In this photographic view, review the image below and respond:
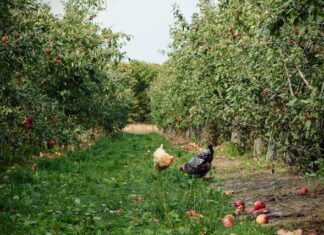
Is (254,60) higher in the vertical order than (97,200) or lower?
higher

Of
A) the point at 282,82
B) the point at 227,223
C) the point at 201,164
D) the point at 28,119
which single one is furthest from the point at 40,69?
the point at 227,223

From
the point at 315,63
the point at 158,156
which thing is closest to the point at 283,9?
the point at 158,156

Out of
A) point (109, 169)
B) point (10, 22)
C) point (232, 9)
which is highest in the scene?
point (232, 9)

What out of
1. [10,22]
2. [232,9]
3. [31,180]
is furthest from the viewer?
[232,9]

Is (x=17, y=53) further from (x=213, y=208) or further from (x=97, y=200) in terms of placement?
(x=213, y=208)

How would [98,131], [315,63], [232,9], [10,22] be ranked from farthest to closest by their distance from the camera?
[98,131]
[232,9]
[10,22]
[315,63]

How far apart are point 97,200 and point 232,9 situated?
7.71 meters

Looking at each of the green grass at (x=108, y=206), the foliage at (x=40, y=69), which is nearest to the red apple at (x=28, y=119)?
the foliage at (x=40, y=69)

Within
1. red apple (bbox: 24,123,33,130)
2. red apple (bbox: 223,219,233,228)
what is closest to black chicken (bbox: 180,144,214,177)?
red apple (bbox: 24,123,33,130)

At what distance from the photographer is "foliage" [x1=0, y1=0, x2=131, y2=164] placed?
8625 mm

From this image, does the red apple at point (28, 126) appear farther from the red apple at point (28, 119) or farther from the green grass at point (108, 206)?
the green grass at point (108, 206)

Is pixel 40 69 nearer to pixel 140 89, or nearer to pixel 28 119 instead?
pixel 28 119

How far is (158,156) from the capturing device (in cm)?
442

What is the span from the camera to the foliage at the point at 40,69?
28.3 ft
